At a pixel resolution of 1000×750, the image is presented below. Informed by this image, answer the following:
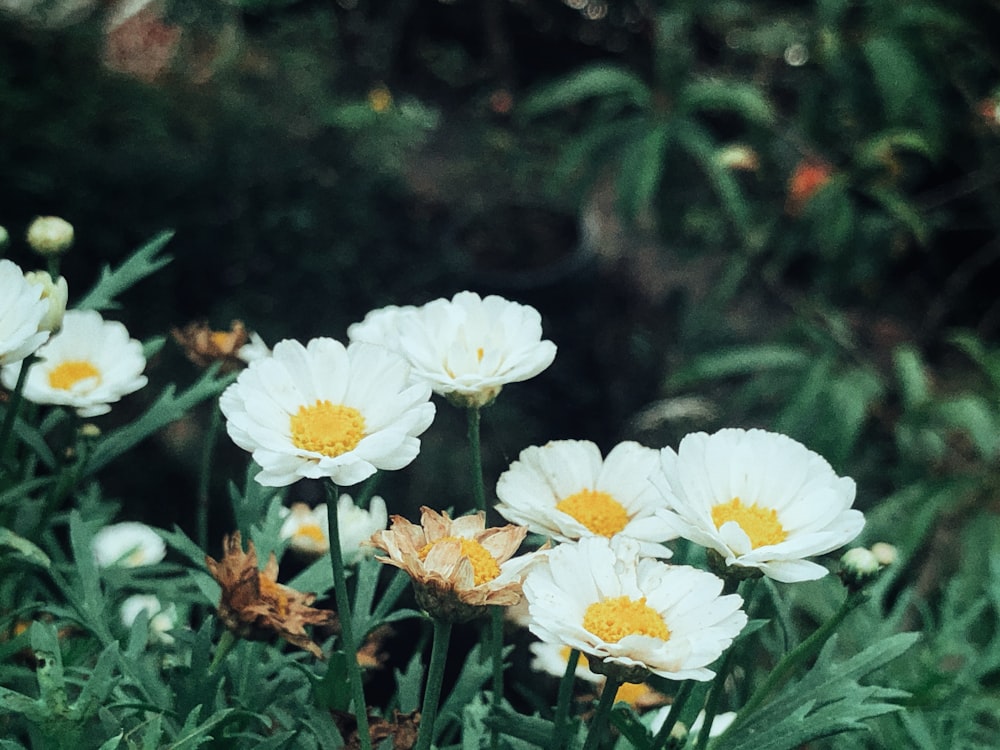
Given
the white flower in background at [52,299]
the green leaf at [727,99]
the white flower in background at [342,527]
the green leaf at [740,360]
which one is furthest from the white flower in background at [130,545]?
the green leaf at [727,99]

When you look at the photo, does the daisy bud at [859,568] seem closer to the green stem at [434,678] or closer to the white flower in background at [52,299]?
the green stem at [434,678]

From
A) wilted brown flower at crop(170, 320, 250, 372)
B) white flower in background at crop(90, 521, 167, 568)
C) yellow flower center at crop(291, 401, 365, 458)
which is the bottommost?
white flower in background at crop(90, 521, 167, 568)

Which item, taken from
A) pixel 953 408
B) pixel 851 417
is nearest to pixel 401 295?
pixel 851 417

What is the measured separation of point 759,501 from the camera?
45 cm

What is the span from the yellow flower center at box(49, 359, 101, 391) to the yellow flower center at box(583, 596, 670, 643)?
1.23 ft

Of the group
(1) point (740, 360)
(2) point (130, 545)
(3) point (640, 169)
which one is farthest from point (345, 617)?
(3) point (640, 169)

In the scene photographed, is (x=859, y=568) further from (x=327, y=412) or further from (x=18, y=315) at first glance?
(x=18, y=315)

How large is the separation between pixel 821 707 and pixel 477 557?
0.67ft

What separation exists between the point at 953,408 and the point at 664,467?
1055 millimetres

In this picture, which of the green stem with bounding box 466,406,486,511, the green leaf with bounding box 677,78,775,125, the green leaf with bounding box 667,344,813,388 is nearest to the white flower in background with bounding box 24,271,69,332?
the green stem with bounding box 466,406,486,511

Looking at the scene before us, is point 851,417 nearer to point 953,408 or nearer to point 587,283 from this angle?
point 953,408

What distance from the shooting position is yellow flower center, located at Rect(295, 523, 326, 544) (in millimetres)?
670

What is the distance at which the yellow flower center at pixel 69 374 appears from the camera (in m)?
0.62

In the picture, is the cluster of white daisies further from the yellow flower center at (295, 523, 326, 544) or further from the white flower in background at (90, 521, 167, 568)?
the white flower in background at (90, 521, 167, 568)
